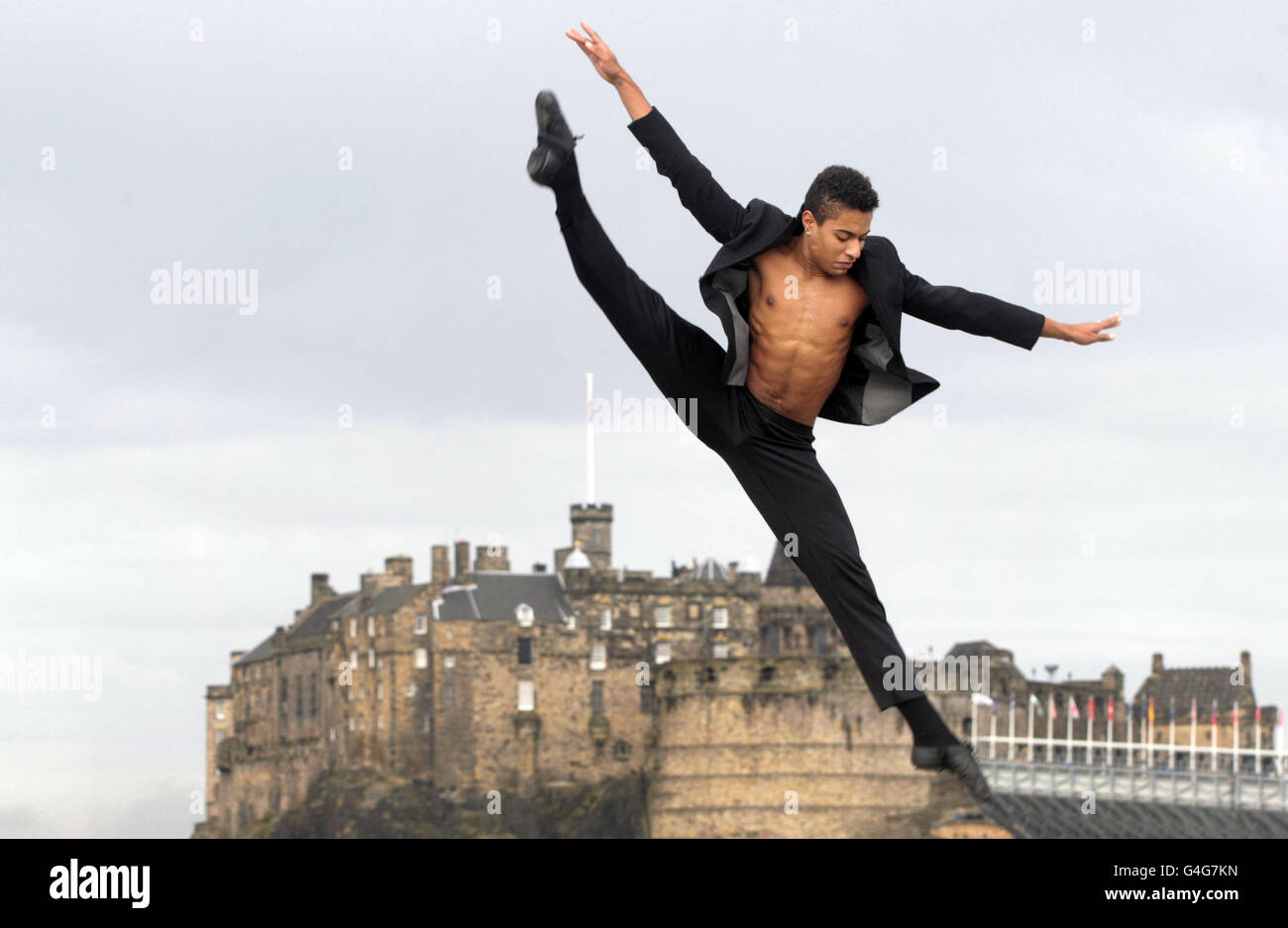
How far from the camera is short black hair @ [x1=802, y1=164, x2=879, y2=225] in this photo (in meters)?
11.8

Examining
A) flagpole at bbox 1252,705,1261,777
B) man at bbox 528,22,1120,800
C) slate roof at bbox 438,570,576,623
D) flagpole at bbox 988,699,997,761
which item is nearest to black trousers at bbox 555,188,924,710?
man at bbox 528,22,1120,800

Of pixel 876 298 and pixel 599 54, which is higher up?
pixel 599 54

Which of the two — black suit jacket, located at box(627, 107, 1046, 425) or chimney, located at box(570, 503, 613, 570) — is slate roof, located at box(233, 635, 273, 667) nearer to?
chimney, located at box(570, 503, 613, 570)

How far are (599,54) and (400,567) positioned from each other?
385 feet

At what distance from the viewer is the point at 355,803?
11700 cm

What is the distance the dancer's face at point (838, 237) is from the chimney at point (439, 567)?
359ft

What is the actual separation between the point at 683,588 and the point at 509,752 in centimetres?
1456

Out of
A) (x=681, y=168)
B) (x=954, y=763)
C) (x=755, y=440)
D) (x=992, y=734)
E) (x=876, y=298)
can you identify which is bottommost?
(x=992, y=734)

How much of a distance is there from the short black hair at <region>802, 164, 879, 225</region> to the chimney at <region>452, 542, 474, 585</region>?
363 ft

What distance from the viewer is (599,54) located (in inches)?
461

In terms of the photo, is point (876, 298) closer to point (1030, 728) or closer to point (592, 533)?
point (1030, 728)

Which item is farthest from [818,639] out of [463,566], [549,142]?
[549,142]
